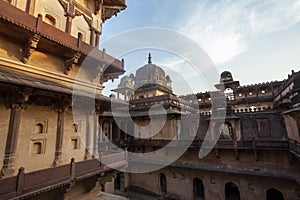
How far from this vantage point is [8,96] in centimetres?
638

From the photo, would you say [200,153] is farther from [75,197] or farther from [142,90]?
[142,90]

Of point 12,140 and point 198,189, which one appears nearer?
point 12,140

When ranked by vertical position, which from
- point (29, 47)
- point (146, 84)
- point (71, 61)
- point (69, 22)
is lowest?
point (29, 47)

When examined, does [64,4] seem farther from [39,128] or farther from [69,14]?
[39,128]

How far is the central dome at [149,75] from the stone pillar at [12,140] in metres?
24.5

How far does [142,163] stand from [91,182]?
12.0 metres

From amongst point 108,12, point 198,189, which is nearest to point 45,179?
point 108,12

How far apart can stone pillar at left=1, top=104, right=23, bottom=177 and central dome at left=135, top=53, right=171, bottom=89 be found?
24495mm

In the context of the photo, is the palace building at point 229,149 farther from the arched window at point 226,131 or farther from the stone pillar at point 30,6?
the stone pillar at point 30,6

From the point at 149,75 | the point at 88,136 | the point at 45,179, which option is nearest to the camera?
the point at 45,179

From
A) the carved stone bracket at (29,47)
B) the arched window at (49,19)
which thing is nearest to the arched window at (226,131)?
the arched window at (49,19)

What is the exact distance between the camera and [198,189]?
57.8 feet

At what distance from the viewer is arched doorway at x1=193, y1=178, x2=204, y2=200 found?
56.4 feet

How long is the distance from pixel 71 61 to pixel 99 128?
7.77 metres
